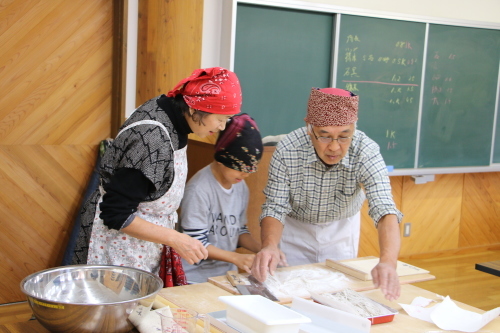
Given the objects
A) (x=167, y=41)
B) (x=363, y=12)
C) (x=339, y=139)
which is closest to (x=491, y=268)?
(x=339, y=139)

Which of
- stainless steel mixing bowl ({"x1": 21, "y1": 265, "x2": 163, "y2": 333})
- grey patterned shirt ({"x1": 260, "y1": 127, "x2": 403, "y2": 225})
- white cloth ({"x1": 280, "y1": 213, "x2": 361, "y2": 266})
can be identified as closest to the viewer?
stainless steel mixing bowl ({"x1": 21, "y1": 265, "x2": 163, "y2": 333})

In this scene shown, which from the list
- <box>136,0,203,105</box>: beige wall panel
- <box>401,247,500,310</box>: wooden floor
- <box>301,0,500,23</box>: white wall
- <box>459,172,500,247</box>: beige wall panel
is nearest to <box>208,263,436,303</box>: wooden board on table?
<box>136,0,203,105</box>: beige wall panel

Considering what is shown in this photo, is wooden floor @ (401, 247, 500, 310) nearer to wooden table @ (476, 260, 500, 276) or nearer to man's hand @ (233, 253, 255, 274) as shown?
wooden table @ (476, 260, 500, 276)

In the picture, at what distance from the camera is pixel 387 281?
5.74ft

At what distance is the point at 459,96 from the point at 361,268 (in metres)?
3.21

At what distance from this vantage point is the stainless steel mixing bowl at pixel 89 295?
1246mm

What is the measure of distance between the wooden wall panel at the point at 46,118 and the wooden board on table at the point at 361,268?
2.10 metres

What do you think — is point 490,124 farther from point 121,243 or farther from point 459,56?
point 121,243

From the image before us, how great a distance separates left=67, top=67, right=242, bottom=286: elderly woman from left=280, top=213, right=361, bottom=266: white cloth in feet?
2.02

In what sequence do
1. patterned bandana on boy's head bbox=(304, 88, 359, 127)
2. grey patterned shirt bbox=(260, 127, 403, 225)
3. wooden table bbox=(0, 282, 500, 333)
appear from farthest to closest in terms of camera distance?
grey patterned shirt bbox=(260, 127, 403, 225) → patterned bandana on boy's head bbox=(304, 88, 359, 127) → wooden table bbox=(0, 282, 500, 333)

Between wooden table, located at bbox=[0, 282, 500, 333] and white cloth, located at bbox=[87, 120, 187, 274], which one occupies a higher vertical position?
white cloth, located at bbox=[87, 120, 187, 274]

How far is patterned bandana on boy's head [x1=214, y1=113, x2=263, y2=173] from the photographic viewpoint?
2.18m

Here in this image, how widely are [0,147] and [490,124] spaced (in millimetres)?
4010

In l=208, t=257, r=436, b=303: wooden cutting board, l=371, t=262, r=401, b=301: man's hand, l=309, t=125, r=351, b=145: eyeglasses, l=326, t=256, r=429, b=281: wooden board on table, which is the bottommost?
l=208, t=257, r=436, b=303: wooden cutting board
